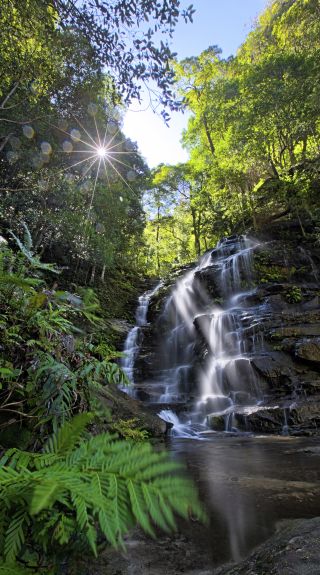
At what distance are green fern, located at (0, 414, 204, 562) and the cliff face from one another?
708 centimetres

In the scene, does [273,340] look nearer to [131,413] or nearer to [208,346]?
[208,346]

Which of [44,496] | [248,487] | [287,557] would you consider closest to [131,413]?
[248,487]

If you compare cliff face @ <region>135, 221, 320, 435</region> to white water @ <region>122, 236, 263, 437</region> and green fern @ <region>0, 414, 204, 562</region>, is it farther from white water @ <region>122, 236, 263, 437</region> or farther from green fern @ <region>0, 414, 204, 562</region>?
green fern @ <region>0, 414, 204, 562</region>

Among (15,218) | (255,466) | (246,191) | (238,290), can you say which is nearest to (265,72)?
(246,191)

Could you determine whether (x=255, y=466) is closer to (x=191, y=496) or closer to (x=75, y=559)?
(x=75, y=559)

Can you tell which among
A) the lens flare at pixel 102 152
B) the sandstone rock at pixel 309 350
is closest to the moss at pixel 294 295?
the sandstone rock at pixel 309 350

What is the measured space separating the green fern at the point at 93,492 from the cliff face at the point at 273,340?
7.08 metres

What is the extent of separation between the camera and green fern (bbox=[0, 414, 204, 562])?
31.0 inches

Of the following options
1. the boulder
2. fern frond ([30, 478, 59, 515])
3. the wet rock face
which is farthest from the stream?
fern frond ([30, 478, 59, 515])

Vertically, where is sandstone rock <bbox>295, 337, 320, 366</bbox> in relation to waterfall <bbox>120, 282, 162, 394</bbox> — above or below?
below

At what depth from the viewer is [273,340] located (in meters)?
9.78

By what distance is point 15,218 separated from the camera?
12297mm

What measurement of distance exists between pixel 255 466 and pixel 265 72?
58.6 feet

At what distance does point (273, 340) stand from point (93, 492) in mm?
9700
